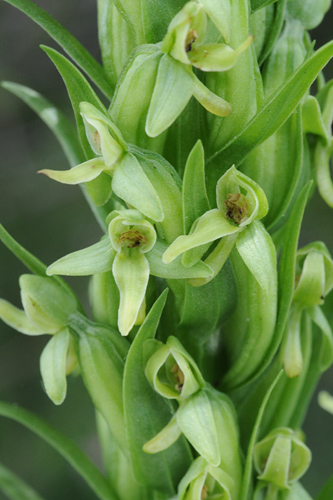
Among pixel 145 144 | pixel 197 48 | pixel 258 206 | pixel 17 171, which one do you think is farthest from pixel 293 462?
pixel 17 171

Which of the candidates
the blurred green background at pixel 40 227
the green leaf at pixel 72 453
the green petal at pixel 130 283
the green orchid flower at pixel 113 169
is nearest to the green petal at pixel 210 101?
the green orchid flower at pixel 113 169

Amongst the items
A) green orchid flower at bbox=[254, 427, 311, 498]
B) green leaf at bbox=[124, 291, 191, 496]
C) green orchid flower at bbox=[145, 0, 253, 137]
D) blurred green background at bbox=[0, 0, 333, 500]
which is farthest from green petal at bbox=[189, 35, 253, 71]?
blurred green background at bbox=[0, 0, 333, 500]

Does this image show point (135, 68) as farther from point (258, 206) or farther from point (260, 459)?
point (260, 459)

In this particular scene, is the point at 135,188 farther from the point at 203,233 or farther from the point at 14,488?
the point at 14,488

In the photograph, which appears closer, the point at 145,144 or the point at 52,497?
the point at 145,144

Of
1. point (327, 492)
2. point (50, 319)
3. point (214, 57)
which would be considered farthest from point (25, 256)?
point (327, 492)
